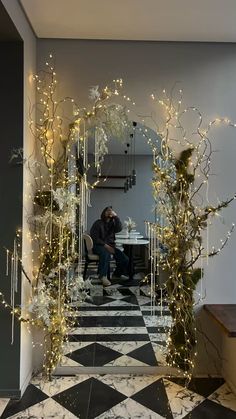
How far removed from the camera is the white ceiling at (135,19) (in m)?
2.58

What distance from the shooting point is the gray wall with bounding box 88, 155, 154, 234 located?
122 inches

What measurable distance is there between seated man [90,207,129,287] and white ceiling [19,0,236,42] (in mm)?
1469

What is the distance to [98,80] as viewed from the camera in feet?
10.3

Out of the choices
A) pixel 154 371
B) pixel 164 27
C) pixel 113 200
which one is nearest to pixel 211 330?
pixel 154 371

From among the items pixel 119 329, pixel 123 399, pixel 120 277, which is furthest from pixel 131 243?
pixel 123 399

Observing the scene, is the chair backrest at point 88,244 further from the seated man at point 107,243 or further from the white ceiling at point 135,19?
the white ceiling at point 135,19

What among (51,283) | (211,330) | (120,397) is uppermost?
(51,283)

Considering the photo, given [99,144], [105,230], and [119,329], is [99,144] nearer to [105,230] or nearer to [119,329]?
[105,230]

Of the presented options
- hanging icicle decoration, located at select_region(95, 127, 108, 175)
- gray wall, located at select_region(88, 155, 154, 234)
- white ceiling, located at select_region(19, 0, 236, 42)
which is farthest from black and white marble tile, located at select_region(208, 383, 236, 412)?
white ceiling, located at select_region(19, 0, 236, 42)

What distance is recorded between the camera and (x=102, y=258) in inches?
125

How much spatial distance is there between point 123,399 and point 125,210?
4.79 feet

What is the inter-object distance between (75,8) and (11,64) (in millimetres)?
619

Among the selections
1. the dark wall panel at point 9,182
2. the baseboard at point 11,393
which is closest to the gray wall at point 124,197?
the dark wall panel at point 9,182

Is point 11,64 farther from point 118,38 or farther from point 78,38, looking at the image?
point 118,38
